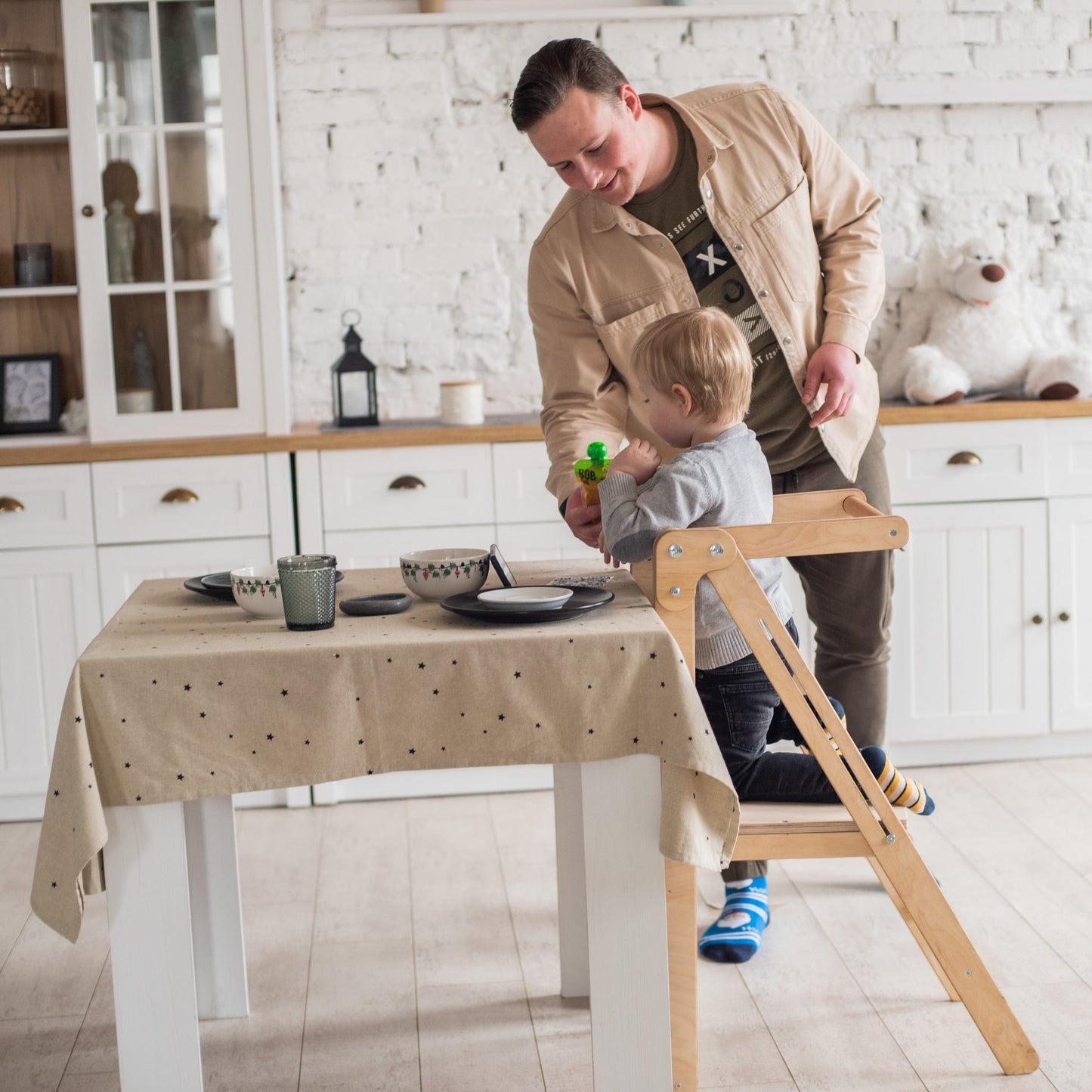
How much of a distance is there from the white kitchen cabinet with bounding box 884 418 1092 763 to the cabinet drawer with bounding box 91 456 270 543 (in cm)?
162

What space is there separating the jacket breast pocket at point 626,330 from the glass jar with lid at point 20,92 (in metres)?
1.89

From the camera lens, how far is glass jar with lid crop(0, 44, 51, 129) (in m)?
3.36

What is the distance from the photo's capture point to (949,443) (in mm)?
3324

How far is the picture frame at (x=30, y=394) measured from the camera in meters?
3.50

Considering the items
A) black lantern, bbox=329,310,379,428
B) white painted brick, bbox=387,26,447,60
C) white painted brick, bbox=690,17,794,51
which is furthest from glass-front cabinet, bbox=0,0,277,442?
white painted brick, bbox=690,17,794,51

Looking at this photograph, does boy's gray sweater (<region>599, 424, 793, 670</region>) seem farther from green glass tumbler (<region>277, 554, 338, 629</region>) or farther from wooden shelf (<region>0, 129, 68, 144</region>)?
wooden shelf (<region>0, 129, 68, 144</region>)

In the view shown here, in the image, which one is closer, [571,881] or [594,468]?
[594,468]

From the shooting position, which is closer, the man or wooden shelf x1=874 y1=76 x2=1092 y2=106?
the man

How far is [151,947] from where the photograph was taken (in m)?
1.68

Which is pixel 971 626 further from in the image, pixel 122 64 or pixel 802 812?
pixel 122 64

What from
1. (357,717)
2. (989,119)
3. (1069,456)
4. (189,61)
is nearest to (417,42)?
(189,61)

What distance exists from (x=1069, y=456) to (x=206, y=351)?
88.3 inches

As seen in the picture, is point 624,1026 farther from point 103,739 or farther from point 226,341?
point 226,341

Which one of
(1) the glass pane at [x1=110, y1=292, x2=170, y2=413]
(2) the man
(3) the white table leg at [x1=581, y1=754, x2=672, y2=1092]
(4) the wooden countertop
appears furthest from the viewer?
(1) the glass pane at [x1=110, y1=292, x2=170, y2=413]
